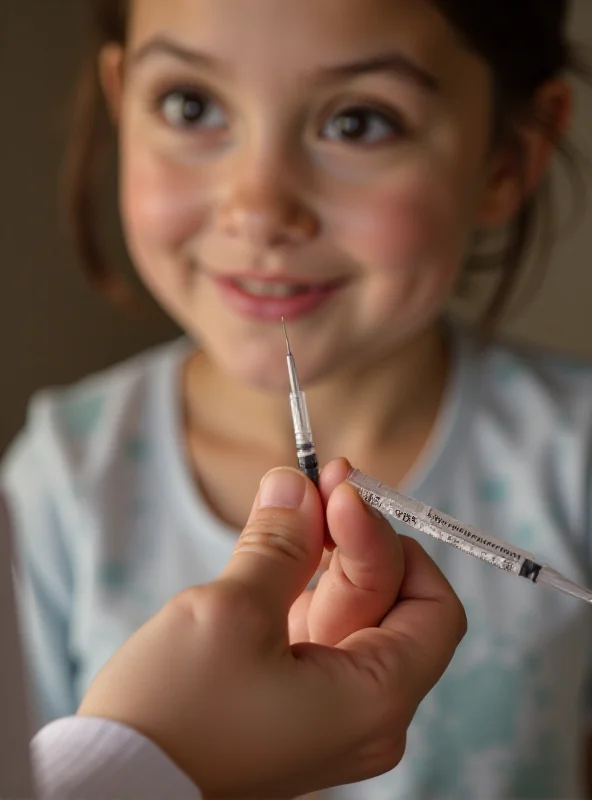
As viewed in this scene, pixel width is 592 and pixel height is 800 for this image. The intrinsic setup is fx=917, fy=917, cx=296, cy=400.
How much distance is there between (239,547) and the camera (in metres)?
0.39

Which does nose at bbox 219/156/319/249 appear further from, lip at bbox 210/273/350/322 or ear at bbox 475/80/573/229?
ear at bbox 475/80/573/229

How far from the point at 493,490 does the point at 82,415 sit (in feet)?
1.26

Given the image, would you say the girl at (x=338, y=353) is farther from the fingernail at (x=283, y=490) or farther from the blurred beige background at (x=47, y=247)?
the fingernail at (x=283, y=490)

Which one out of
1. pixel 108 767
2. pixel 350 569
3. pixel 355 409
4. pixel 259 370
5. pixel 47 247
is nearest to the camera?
pixel 108 767

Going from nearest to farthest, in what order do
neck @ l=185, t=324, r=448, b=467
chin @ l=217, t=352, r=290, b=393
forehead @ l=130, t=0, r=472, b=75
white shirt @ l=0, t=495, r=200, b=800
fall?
white shirt @ l=0, t=495, r=200, b=800 < forehead @ l=130, t=0, r=472, b=75 < chin @ l=217, t=352, r=290, b=393 < neck @ l=185, t=324, r=448, b=467

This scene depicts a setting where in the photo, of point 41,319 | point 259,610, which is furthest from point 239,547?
point 41,319

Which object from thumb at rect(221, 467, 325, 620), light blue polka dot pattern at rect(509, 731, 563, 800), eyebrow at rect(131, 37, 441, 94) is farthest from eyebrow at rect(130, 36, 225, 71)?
light blue polka dot pattern at rect(509, 731, 563, 800)

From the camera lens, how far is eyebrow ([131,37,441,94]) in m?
0.63

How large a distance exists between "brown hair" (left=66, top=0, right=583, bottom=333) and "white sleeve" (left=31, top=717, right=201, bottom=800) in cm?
54

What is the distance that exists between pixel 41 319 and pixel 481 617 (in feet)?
1.90

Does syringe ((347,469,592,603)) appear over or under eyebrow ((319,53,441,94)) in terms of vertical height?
under

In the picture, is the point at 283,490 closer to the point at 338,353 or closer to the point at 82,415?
the point at 338,353

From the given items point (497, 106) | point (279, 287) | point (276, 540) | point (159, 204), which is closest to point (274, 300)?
point (279, 287)

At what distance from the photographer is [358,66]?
2.06 feet
